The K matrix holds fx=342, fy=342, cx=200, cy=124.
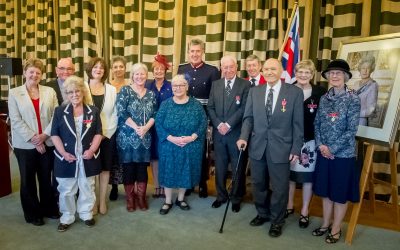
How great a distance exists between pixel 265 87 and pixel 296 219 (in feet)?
4.18

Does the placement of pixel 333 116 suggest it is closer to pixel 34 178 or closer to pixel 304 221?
pixel 304 221

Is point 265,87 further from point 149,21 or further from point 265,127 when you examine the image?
point 149,21

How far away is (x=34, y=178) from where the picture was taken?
9.44ft

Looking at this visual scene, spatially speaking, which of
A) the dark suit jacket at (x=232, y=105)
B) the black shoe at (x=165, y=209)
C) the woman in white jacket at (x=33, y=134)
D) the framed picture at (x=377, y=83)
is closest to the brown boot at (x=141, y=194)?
the black shoe at (x=165, y=209)

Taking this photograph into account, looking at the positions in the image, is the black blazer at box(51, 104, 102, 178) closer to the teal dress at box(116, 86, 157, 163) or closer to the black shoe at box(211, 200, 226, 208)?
the teal dress at box(116, 86, 157, 163)

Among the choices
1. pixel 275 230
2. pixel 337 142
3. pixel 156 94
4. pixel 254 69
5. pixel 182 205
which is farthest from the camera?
pixel 254 69

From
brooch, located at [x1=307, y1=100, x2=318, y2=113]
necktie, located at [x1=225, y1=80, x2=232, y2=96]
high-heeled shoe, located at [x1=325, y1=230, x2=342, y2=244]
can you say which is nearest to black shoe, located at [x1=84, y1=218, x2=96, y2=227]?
necktie, located at [x1=225, y1=80, x2=232, y2=96]

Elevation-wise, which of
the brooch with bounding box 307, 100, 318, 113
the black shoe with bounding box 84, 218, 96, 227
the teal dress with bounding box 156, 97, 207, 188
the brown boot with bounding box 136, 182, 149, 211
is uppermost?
the brooch with bounding box 307, 100, 318, 113

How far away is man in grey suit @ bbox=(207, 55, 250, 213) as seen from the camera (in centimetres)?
317

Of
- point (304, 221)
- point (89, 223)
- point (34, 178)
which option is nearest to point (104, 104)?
point (34, 178)

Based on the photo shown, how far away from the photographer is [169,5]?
492 centimetres

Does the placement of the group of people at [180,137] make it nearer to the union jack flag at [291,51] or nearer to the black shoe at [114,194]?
the black shoe at [114,194]

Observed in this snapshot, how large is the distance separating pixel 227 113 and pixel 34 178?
1772 mm

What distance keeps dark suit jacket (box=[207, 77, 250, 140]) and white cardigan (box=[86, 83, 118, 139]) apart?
2.98 feet
